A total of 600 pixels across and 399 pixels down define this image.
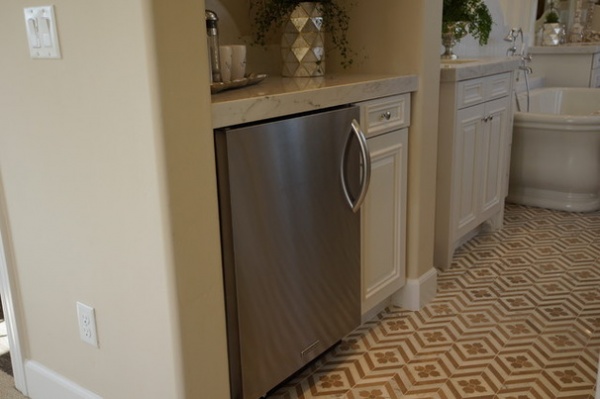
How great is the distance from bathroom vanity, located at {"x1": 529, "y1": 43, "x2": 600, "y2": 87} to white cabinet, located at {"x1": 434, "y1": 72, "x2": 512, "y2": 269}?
75.1 inches

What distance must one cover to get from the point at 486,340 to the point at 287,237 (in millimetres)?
978

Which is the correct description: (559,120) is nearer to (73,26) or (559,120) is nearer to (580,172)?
(580,172)

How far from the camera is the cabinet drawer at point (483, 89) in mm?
2498

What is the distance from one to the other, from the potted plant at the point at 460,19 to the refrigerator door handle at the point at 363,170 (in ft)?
4.85

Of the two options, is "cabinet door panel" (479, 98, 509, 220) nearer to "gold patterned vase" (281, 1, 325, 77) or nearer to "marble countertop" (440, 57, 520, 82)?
"marble countertop" (440, 57, 520, 82)

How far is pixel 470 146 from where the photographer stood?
266 centimetres

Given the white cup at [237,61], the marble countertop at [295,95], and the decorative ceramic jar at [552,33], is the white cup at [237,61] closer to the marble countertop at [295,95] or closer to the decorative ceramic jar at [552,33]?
the marble countertop at [295,95]

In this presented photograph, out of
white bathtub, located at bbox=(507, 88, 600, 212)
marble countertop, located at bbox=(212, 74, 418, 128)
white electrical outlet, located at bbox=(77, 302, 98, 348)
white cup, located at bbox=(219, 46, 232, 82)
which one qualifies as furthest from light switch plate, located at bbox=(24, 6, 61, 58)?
white bathtub, located at bbox=(507, 88, 600, 212)

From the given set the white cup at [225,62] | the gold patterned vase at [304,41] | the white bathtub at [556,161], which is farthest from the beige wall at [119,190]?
the white bathtub at [556,161]

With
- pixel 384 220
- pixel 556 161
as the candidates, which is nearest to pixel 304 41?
pixel 384 220

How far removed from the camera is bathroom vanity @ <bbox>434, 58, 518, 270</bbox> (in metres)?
2.47

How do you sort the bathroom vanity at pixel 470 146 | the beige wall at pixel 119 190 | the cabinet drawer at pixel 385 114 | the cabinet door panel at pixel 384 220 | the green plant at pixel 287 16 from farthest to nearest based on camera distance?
the bathroom vanity at pixel 470 146
the green plant at pixel 287 16
the cabinet door panel at pixel 384 220
the cabinet drawer at pixel 385 114
the beige wall at pixel 119 190

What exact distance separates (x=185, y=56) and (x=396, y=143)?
106 cm

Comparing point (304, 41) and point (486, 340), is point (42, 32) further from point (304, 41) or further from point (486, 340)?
point (486, 340)
